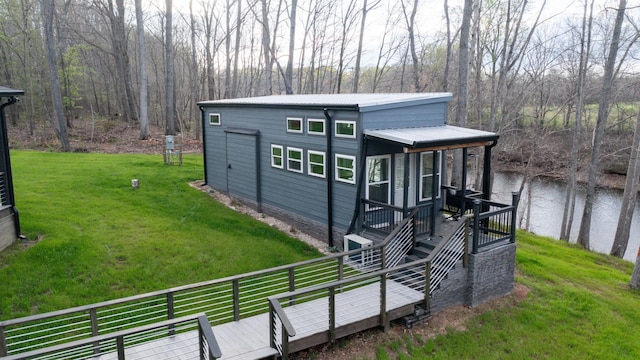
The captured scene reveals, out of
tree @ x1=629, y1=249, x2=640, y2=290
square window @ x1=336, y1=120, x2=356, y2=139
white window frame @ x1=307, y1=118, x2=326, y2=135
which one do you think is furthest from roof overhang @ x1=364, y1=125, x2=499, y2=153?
tree @ x1=629, y1=249, x2=640, y2=290

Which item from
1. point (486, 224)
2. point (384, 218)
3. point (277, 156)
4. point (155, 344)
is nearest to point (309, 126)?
point (277, 156)

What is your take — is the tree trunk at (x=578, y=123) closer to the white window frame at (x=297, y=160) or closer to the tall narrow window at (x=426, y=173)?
the tall narrow window at (x=426, y=173)

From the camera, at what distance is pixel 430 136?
9.18 meters

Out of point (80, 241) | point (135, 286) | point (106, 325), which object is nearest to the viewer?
point (106, 325)

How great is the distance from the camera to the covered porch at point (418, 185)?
8914mm

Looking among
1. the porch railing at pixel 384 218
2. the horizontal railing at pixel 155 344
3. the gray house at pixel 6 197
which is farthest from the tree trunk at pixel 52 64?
the horizontal railing at pixel 155 344

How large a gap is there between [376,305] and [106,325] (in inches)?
167

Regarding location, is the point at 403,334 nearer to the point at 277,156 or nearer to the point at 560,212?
the point at 277,156

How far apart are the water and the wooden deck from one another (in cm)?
1247

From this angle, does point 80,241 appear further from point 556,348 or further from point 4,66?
point 4,66

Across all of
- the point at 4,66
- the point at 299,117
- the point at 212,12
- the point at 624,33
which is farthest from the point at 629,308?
the point at 4,66

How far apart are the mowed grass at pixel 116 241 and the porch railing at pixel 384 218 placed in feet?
5.46

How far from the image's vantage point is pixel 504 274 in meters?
8.85

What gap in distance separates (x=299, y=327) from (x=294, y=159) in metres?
5.78
